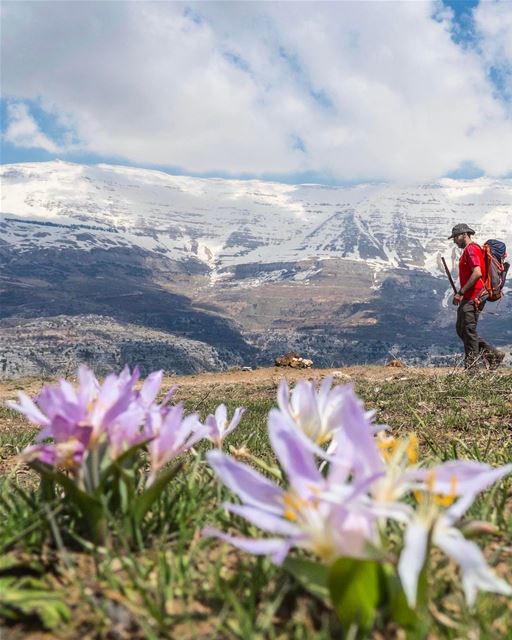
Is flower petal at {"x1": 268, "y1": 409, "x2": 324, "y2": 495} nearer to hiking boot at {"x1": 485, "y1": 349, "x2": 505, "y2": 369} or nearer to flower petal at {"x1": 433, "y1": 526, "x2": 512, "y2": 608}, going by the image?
flower petal at {"x1": 433, "y1": 526, "x2": 512, "y2": 608}

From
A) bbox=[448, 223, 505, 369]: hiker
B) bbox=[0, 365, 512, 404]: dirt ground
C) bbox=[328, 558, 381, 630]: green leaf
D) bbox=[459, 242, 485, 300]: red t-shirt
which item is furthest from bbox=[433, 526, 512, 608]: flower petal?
bbox=[0, 365, 512, 404]: dirt ground

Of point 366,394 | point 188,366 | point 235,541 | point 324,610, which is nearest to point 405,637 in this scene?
point 324,610

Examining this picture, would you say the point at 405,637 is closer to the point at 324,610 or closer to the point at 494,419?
the point at 324,610

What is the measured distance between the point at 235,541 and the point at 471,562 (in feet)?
1.44

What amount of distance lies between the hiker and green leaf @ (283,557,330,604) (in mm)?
12674

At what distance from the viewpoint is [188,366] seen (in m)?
126

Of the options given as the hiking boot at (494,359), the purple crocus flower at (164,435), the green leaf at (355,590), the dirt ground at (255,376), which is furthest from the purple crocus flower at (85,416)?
the dirt ground at (255,376)

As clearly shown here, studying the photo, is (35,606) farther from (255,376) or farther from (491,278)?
(255,376)

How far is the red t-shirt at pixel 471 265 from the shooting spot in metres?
13.2

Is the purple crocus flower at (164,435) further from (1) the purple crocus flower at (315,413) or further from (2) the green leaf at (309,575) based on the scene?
(2) the green leaf at (309,575)

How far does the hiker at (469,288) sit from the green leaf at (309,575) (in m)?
12.7

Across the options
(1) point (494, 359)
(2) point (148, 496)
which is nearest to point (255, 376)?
(1) point (494, 359)

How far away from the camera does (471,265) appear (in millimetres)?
13305

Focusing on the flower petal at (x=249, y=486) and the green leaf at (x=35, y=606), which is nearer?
the flower petal at (x=249, y=486)
